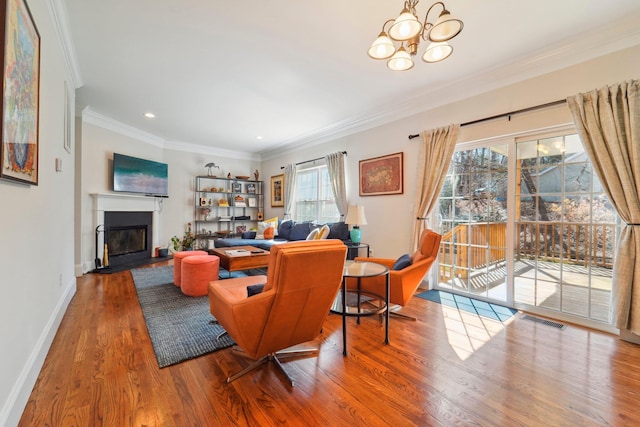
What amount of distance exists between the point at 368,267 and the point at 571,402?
1547 millimetres

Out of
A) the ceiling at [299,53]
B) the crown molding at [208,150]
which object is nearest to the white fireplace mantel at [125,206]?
the crown molding at [208,150]

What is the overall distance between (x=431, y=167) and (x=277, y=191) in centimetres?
420

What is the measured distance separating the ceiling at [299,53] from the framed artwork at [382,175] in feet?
2.18

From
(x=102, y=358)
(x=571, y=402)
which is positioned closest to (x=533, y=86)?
(x=571, y=402)

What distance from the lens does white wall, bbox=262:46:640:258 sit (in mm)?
2473

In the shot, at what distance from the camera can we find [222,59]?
2.81 metres

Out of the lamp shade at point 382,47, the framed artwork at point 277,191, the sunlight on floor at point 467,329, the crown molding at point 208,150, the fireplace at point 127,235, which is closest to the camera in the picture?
the lamp shade at point 382,47

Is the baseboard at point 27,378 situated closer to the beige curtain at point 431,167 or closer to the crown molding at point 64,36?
the crown molding at point 64,36

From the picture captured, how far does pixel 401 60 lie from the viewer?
6.82 ft

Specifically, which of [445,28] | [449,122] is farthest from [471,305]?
[445,28]

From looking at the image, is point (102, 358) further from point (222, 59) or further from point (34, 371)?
point (222, 59)

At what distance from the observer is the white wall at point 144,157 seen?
4.42m

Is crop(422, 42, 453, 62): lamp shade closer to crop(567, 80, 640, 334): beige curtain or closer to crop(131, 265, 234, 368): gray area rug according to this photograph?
crop(567, 80, 640, 334): beige curtain

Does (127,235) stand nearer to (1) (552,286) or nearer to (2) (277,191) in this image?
(2) (277,191)
